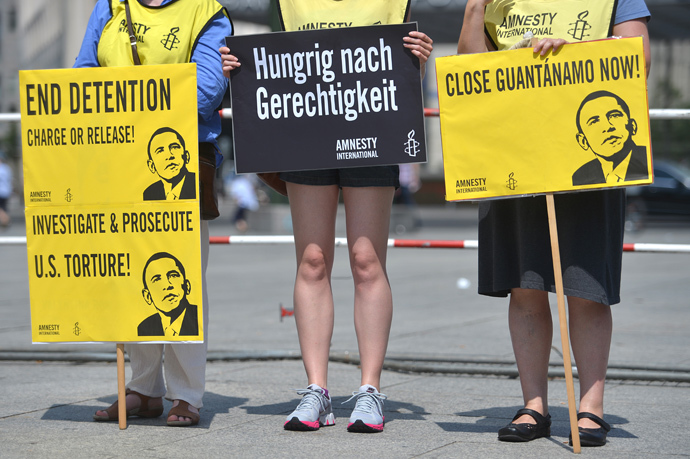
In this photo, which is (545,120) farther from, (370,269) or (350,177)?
(370,269)

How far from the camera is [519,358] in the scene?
146 inches

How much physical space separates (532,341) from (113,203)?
5.75 feet

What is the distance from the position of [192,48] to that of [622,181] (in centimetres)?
181

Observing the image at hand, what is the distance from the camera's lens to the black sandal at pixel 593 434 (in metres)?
3.45

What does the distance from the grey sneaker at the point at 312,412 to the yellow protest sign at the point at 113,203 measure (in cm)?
51

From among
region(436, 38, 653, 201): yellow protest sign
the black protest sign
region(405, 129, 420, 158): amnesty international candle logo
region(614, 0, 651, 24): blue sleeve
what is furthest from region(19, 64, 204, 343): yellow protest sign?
region(614, 0, 651, 24): blue sleeve

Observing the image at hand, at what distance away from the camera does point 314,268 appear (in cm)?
390

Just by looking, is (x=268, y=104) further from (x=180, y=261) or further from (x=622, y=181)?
(x=622, y=181)

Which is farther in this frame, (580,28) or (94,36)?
(94,36)

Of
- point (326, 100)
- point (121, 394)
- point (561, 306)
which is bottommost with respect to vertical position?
point (121, 394)

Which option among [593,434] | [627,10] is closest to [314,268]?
[593,434]

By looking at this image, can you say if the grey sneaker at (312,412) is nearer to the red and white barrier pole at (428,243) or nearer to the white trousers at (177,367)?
the white trousers at (177,367)

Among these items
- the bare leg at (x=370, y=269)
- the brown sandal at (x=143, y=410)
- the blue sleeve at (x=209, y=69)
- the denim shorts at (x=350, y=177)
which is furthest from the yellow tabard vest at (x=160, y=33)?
the brown sandal at (x=143, y=410)

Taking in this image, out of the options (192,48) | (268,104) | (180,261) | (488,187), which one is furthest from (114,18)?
(488,187)
